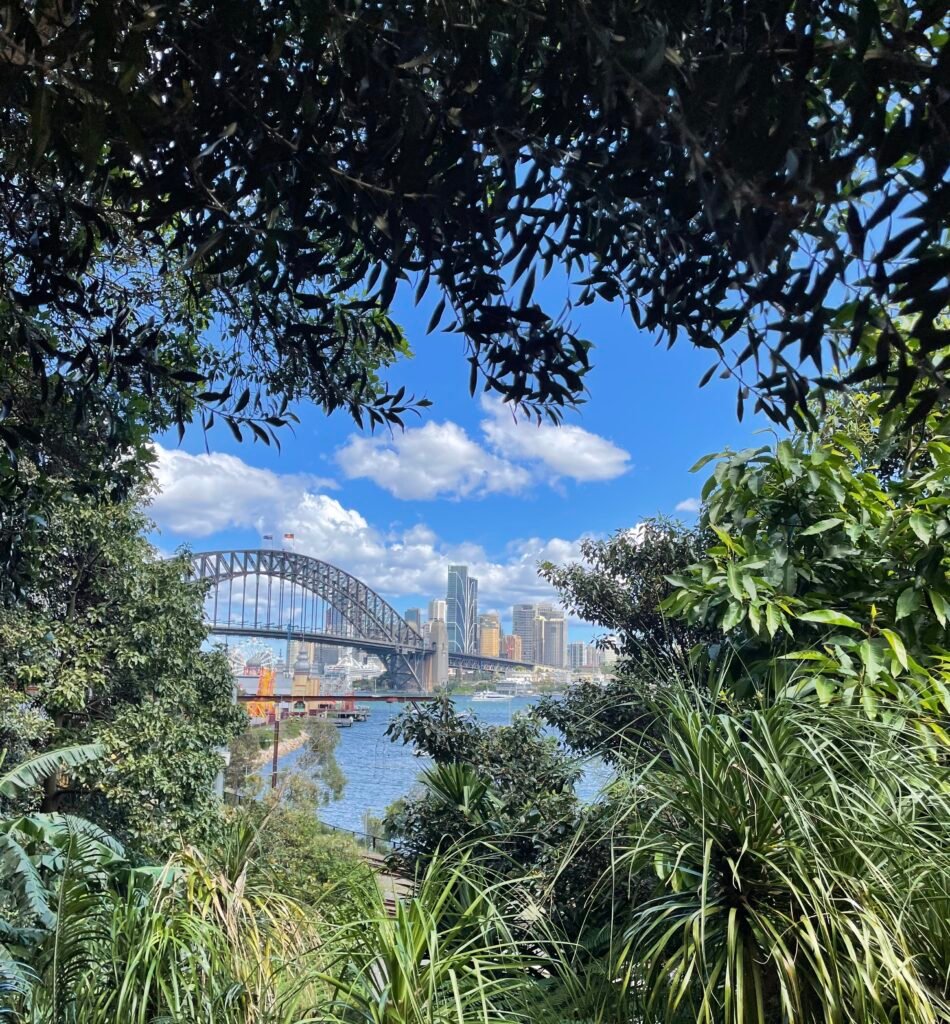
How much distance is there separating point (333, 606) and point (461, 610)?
10311mm

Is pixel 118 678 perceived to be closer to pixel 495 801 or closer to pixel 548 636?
pixel 495 801

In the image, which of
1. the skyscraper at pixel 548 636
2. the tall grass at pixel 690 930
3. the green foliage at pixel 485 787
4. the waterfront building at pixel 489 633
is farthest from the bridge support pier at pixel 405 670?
the tall grass at pixel 690 930

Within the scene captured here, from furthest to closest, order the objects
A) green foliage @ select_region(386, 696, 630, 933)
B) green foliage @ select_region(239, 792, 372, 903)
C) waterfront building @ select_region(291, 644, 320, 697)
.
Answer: waterfront building @ select_region(291, 644, 320, 697) < green foliage @ select_region(386, 696, 630, 933) < green foliage @ select_region(239, 792, 372, 903)

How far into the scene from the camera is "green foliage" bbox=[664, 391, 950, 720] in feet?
6.61

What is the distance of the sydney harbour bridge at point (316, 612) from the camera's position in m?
19.0

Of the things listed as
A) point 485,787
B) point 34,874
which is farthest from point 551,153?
point 485,787

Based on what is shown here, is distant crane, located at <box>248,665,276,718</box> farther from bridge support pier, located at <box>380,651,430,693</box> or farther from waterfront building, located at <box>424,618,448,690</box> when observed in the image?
bridge support pier, located at <box>380,651,430,693</box>

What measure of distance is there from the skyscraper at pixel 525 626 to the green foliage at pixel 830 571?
14.0 m

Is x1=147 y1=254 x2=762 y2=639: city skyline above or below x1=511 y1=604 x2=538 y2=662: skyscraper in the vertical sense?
above

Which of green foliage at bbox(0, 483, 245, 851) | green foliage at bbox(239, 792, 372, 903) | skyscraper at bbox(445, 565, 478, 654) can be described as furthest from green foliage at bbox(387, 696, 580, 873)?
skyscraper at bbox(445, 565, 478, 654)

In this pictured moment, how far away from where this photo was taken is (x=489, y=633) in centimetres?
1992

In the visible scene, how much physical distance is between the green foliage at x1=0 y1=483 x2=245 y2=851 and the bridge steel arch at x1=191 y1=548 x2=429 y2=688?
28.6 feet

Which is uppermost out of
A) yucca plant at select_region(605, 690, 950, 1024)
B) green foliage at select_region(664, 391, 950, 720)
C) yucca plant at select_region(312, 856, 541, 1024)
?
green foliage at select_region(664, 391, 950, 720)

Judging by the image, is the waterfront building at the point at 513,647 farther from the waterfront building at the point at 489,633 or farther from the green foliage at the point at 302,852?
the green foliage at the point at 302,852
